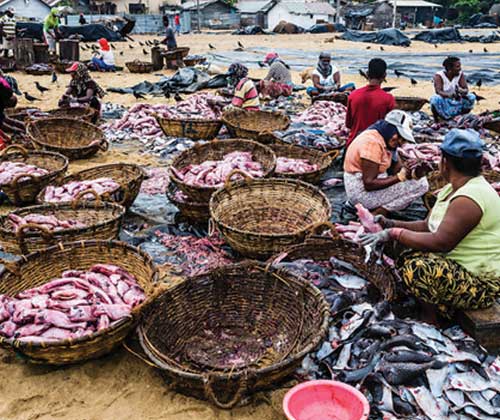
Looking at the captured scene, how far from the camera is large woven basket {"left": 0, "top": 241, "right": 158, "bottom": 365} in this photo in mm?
2865

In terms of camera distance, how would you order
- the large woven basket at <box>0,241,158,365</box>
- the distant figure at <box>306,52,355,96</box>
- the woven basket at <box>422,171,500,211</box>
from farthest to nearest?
the distant figure at <box>306,52,355,96</box>, the woven basket at <box>422,171,500,211</box>, the large woven basket at <box>0,241,158,365</box>

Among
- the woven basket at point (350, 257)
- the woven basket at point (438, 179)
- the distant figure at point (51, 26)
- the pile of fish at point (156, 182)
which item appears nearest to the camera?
the woven basket at point (350, 257)

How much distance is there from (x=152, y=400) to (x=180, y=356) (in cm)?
42

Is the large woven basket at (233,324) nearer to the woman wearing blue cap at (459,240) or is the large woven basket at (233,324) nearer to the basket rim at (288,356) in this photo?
the basket rim at (288,356)

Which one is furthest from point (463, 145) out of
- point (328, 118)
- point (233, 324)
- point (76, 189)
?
point (328, 118)

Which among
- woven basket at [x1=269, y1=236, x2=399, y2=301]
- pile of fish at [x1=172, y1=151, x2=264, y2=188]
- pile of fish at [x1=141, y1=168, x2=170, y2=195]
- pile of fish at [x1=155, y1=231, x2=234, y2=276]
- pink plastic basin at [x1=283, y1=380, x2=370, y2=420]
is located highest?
pile of fish at [x1=172, y1=151, x2=264, y2=188]

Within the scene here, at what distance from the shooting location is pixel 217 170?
5348 mm

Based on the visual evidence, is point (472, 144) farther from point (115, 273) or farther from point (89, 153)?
point (89, 153)

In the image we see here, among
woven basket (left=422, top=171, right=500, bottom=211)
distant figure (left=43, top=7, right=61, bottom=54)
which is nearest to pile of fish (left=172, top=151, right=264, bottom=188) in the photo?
woven basket (left=422, top=171, right=500, bottom=211)

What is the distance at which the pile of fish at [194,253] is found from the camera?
4395 mm

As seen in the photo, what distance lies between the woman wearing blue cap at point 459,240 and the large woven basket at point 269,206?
4.14 feet

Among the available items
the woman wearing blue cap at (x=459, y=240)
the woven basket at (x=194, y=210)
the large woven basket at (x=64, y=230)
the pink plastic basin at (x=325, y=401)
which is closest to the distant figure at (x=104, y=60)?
the woven basket at (x=194, y=210)

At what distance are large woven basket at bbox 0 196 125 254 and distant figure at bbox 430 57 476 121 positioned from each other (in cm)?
617

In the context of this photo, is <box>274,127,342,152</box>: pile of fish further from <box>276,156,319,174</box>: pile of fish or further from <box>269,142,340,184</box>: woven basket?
<box>276,156,319,174</box>: pile of fish
